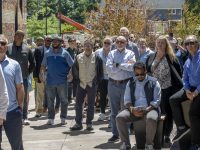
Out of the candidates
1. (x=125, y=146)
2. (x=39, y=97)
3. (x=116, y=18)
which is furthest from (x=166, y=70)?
(x=116, y=18)

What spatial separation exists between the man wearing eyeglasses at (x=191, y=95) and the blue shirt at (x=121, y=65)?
1.64 metres

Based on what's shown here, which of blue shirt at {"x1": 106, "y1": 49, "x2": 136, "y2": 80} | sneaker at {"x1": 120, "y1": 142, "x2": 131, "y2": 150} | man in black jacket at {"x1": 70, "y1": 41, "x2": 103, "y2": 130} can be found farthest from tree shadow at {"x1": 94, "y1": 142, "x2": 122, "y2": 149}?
man in black jacket at {"x1": 70, "y1": 41, "x2": 103, "y2": 130}

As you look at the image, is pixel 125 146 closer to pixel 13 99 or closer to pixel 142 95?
pixel 142 95

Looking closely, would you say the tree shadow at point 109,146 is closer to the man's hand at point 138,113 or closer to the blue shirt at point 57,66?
the man's hand at point 138,113

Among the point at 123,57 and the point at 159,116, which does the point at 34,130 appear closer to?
the point at 123,57

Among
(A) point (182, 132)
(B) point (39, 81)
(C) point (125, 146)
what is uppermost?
(B) point (39, 81)

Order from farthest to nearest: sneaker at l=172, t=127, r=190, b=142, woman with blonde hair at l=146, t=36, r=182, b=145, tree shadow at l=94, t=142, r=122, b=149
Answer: tree shadow at l=94, t=142, r=122, b=149, woman with blonde hair at l=146, t=36, r=182, b=145, sneaker at l=172, t=127, r=190, b=142

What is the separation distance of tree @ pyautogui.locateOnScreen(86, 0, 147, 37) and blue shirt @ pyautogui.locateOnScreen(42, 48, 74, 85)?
13.1 meters

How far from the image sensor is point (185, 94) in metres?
9.39

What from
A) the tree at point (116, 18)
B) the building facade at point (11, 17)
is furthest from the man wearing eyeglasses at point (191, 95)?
the tree at point (116, 18)

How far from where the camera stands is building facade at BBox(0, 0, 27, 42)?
67.9 ft

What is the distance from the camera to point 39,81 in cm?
1416

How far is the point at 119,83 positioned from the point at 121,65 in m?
0.35

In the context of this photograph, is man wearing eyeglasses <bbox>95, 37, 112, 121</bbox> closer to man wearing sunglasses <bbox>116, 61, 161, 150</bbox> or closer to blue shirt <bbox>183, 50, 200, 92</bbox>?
man wearing sunglasses <bbox>116, 61, 161, 150</bbox>
